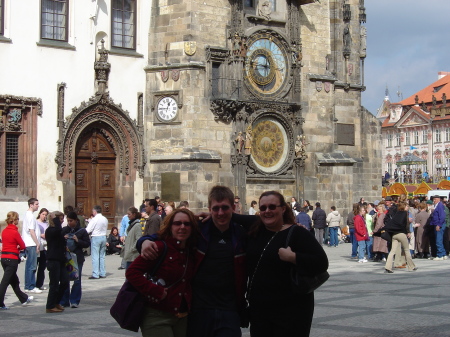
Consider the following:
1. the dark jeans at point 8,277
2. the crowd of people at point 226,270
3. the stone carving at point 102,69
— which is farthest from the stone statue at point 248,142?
the crowd of people at point 226,270

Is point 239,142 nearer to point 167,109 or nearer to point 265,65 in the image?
point 167,109

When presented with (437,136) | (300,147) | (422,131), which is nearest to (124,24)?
(300,147)

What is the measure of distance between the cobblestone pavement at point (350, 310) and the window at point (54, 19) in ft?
35.5

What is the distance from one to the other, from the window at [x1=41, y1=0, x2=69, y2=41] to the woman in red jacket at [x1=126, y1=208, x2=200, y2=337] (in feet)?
75.4

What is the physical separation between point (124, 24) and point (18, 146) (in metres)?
5.71

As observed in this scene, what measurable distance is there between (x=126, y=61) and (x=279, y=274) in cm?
2462

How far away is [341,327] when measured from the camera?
1208 centimetres

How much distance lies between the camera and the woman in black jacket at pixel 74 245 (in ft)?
49.9

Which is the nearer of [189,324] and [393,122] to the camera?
[189,324]

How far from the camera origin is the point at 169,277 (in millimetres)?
7246

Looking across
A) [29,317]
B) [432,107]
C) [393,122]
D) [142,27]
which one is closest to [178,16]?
[142,27]

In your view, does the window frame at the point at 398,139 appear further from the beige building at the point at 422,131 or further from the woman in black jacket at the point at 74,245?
the woman in black jacket at the point at 74,245

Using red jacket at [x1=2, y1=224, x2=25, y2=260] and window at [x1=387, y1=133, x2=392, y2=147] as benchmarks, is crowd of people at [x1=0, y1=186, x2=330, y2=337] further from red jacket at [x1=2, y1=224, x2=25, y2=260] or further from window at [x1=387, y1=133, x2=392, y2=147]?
window at [x1=387, y1=133, x2=392, y2=147]

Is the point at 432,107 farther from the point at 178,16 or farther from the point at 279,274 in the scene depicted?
the point at 279,274
